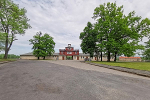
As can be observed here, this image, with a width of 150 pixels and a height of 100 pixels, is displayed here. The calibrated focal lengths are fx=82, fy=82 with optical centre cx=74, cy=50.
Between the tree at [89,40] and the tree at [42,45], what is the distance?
1992 cm

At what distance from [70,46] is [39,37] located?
2111 cm

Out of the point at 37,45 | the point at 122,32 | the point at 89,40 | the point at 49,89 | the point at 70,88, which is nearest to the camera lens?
the point at 49,89

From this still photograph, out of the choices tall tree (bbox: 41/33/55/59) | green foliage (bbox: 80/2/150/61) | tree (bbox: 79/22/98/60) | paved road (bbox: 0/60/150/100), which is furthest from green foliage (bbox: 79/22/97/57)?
paved road (bbox: 0/60/150/100)

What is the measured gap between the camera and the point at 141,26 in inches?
886

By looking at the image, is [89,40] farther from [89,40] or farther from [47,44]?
[47,44]

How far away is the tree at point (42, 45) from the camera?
1635 inches

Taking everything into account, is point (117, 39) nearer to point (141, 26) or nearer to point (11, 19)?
point (141, 26)

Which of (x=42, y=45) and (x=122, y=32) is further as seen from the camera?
(x=42, y=45)

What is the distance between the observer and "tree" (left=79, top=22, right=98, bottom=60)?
3027 centimetres

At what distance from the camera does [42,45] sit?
137 feet

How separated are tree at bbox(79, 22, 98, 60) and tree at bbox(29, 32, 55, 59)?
784 inches

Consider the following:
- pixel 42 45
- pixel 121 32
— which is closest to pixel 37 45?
pixel 42 45

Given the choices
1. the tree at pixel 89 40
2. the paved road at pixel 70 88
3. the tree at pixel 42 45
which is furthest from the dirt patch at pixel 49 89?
the tree at pixel 42 45

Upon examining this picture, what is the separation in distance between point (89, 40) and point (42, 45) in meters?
25.0
